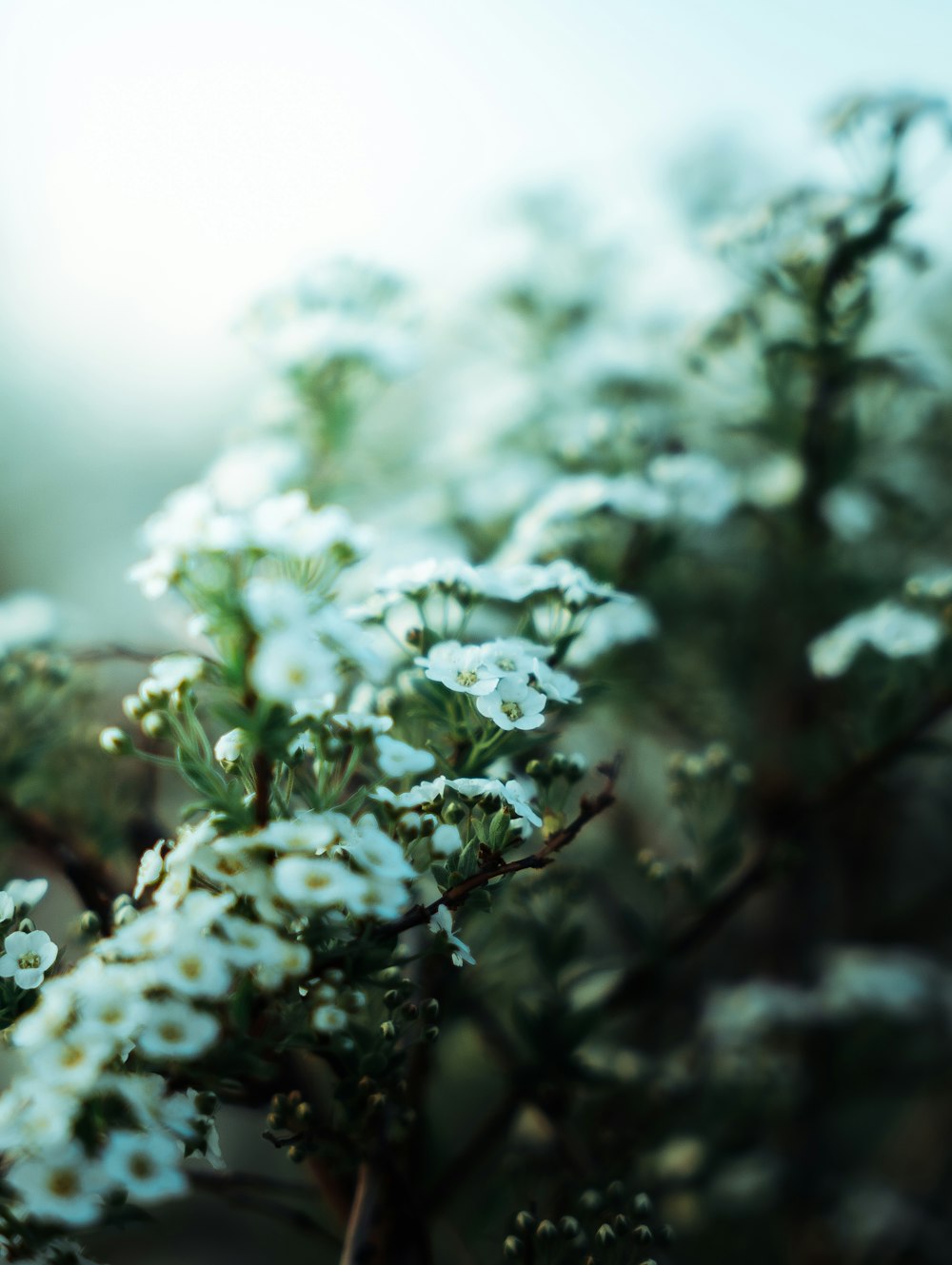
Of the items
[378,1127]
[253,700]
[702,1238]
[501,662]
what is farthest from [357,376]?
[702,1238]

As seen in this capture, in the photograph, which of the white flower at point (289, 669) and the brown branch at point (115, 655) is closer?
the white flower at point (289, 669)

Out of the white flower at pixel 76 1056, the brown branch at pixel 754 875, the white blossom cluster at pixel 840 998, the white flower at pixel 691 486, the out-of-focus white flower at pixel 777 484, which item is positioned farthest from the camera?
the white blossom cluster at pixel 840 998

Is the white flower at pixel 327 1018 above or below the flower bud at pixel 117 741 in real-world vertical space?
below

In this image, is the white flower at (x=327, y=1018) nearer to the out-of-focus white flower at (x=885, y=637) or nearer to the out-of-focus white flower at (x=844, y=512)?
the out-of-focus white flower at (x=885, y=637)

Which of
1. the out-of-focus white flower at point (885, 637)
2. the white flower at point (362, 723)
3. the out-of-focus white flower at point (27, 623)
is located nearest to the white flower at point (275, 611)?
the white flower at point (362, 723)

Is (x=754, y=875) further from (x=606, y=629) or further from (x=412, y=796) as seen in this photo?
(x=412, y=796)

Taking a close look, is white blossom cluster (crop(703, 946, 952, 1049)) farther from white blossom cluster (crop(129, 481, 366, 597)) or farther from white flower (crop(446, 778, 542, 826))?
white blossom cluster (crop(129, 481, 366, 597))

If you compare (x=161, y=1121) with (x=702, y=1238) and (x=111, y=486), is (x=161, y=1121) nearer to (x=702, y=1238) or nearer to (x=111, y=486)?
(x=702, y=1238)
